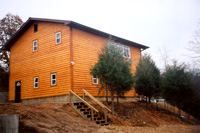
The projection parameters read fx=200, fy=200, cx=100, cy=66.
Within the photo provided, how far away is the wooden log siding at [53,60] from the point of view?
1691cm

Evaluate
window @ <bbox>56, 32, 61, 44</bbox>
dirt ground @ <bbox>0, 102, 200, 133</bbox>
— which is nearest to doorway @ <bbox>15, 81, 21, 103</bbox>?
window @ <bbox>56, 32, 61, 44</bbox>

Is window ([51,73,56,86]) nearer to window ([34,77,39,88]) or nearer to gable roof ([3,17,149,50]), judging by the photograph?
window ([34,77,39,88])

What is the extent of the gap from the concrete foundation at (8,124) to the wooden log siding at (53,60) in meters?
9.26

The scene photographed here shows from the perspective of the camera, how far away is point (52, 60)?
707 inches

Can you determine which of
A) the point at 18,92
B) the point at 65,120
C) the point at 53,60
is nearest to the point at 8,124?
the point at 65,120

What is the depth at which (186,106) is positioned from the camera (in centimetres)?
2859

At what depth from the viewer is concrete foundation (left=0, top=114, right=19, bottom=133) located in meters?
6.64

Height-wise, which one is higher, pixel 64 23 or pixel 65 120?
pixel 64 23

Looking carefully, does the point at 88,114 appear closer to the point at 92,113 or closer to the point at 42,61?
the point at 92,113

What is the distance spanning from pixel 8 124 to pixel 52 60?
1160 cm

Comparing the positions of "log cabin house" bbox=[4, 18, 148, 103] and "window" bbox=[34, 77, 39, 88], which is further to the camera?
"window" bbox=[34, 77, 39, 88]

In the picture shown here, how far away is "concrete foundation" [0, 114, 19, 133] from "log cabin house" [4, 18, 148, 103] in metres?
9.24

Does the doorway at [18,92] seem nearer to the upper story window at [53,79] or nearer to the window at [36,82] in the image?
the window at [36,82]

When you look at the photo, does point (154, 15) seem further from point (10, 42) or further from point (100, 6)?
point (10, 42)
